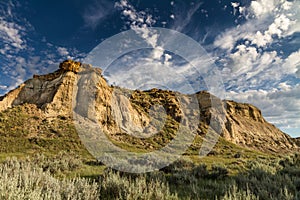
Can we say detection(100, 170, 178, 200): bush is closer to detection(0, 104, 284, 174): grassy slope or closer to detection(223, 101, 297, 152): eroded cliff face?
detection(0, 104, 284, 174): grassy slope

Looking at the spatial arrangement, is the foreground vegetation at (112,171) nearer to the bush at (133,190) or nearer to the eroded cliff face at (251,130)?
the bush at (133,190)

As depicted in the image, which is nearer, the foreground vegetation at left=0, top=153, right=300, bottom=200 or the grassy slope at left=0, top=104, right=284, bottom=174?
the foreground vegetation at left=0, top=153, right=300, bottom=200

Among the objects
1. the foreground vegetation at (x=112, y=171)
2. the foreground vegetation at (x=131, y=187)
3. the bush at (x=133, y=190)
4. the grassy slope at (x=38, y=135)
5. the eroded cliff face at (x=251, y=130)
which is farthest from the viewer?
the eroded cliff face at (x=251, y=130)

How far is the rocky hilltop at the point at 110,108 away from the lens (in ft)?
145

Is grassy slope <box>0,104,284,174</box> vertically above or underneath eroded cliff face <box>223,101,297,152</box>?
underneath

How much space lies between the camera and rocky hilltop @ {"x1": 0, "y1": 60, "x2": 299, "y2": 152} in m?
44.2

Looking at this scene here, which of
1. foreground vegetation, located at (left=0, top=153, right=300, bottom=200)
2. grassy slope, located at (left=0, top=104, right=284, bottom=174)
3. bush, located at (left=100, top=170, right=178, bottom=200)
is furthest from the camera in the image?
grassy slope, located at (left=0, top=104, right=284, bottom=174)

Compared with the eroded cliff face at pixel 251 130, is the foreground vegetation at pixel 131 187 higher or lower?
lower

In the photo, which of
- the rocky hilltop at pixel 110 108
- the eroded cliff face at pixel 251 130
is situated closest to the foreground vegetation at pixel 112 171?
the rocky hilltop at pixel 110 108

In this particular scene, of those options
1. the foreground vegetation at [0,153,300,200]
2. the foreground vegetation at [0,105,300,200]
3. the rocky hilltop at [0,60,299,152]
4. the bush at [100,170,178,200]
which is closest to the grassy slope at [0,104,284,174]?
the foreground vegetation at [0,105,300,200]

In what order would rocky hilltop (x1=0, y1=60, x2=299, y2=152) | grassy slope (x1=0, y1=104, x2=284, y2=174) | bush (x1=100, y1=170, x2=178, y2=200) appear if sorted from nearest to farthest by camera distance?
1. bush (x1=100, y1=170, x2=178, y2=200)
2. grassy slope (x1=0, y1=104, x2=284, y2=174)
3. rocky hilltop (x1=0, y1=60, x2=299, y2=152)

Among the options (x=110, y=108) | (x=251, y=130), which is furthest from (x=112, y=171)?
(x=251, y=130)

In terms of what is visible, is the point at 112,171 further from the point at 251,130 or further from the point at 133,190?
the point at 251,130

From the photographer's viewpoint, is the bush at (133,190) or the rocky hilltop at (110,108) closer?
the bush at (133,190)
